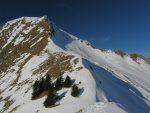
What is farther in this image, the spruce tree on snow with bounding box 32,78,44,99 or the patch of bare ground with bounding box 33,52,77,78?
the patch of bare ground with bounding box 33,52,77,78

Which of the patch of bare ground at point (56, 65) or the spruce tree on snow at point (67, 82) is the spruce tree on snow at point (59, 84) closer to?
the spruce tree on snow at point (67, 82)

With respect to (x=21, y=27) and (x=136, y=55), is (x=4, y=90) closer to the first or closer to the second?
(x=21, y=27)

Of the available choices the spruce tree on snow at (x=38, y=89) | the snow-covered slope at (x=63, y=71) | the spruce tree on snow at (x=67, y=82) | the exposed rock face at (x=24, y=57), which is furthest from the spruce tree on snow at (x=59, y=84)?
the exposed rock face at (x=24, y=57)

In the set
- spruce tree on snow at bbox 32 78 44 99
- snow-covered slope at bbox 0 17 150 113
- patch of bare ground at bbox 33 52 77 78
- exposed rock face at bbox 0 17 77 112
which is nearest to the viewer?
snow-covered slope at bbox 0 17 150 113

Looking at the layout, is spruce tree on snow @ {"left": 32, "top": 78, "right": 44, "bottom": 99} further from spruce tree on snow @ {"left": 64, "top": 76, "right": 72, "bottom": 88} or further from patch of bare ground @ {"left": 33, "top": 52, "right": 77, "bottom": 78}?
patch of bare ground @ {"left": 33, "top": 52, "right": 77, "bottom": 78}

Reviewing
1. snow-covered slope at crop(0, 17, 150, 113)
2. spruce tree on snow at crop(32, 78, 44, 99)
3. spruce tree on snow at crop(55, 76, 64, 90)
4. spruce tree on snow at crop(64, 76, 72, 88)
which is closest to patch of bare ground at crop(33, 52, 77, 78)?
snow-covered slope at crop(0, 17, 150, 113)

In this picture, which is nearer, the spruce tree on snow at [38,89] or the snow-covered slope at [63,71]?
the snow-covered slope at [63,71]

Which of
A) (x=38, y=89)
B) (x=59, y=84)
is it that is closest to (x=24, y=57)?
(x=38, y=89)

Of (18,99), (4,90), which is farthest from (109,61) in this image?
(18,99)
